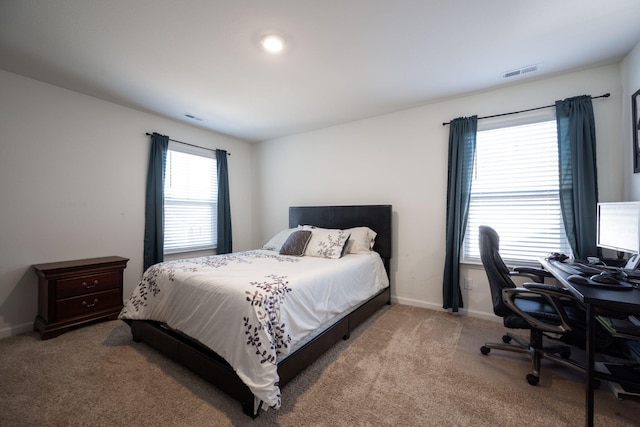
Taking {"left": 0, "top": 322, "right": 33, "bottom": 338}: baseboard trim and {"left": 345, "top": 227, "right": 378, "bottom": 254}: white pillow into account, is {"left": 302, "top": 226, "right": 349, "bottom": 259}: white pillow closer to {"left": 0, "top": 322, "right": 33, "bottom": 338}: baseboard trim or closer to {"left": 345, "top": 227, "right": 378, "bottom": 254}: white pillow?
{"left": 345, "top": 227, "right": 378, "bottom": 254}: white pillow

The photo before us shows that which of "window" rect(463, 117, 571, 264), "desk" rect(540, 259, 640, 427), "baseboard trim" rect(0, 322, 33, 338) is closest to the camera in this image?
"desk" rect(540, 259, 640, 427)

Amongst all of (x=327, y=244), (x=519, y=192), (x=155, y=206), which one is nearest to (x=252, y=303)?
(x=327, y=244)

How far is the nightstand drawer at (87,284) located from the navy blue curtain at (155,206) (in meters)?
0.51

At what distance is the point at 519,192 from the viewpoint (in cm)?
269

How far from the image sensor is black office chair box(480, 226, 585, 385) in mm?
1678

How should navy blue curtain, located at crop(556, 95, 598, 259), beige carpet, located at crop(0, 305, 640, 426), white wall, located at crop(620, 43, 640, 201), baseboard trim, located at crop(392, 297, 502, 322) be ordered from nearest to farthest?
beige carpet, located at crop(0, 305, 640, 426) → white wall, located at crop(620, 43, 640, 201) → navy blue curtain, located at crop(556, 95, 598, 259) → baseboard trim, located at crop(392, 297, 502, 322)

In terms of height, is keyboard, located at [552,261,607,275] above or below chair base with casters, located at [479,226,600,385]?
above

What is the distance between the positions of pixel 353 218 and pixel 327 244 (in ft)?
2.33

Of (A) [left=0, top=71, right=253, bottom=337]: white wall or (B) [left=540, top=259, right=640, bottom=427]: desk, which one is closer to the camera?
(B) [left=540, top=259, right=640, bottom=427]: desk

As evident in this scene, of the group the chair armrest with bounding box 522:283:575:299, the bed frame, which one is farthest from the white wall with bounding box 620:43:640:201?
the bed frame

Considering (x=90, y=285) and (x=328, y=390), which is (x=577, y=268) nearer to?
(x=328, y=390)

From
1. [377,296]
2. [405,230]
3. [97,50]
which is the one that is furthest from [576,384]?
[97,50]

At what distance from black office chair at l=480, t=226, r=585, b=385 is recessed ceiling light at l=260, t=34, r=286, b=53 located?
2.22 metres

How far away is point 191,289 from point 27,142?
245cm
